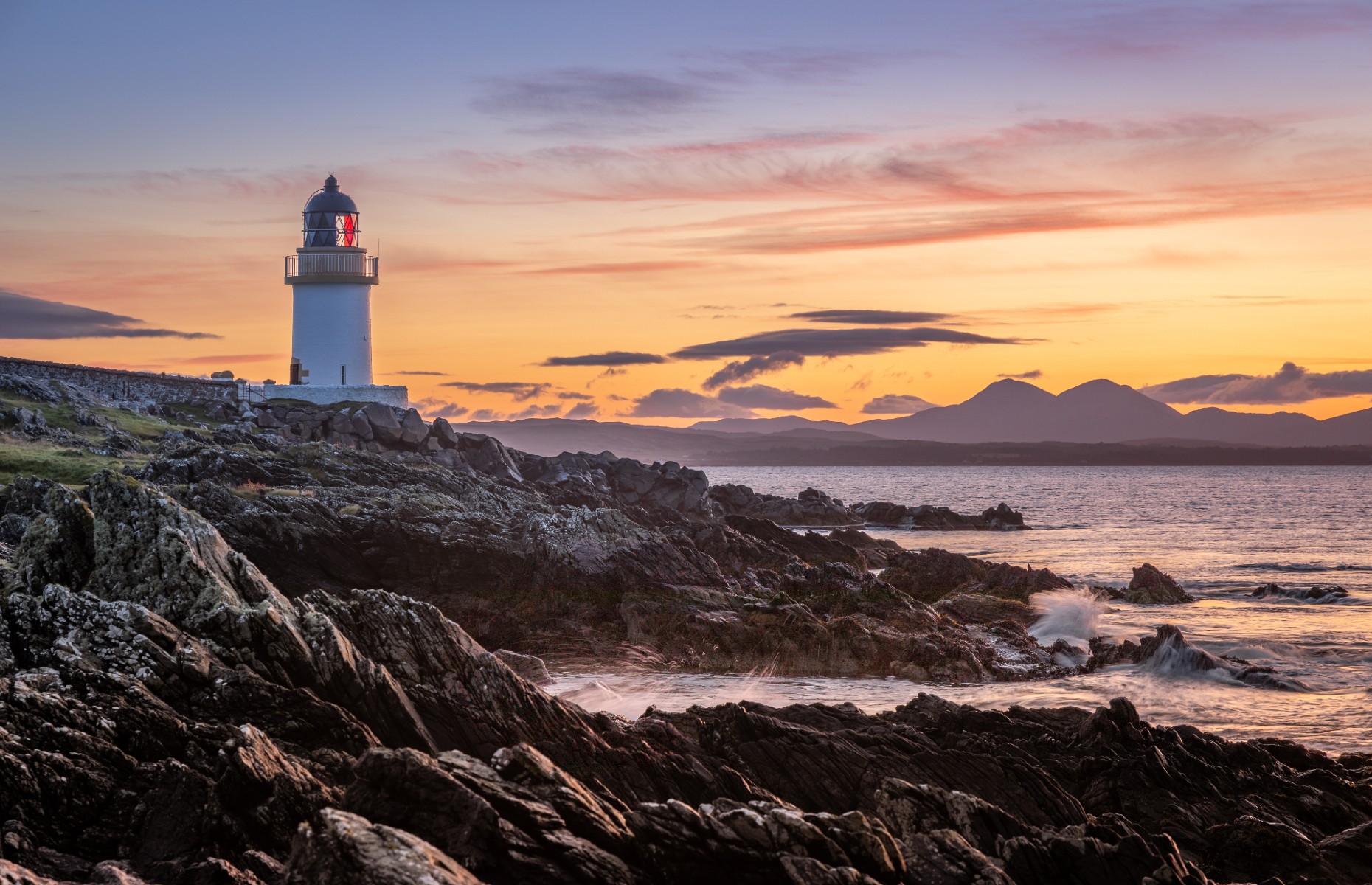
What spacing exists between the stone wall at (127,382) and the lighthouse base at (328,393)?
237cm

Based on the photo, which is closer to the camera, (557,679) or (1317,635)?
(557,679)

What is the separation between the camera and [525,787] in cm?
932

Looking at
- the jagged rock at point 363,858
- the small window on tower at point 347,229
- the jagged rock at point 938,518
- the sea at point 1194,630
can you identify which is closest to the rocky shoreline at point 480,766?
the jagged rock at point 363,858

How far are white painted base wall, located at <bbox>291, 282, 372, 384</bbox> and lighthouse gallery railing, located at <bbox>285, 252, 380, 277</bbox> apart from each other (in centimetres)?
80

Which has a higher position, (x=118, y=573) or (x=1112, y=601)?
(x=118, y=573)

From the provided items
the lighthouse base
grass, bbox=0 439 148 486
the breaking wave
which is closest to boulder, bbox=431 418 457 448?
the lighthouse base

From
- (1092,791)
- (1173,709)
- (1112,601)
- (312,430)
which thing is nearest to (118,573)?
(1092,791)

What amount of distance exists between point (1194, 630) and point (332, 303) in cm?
5690

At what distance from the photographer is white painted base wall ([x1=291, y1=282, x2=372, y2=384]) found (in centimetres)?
7238

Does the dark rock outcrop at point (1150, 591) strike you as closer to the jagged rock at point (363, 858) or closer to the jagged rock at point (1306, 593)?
the jagged rock at point (1306, 593)

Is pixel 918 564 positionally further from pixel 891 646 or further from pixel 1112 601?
pixel 891 646

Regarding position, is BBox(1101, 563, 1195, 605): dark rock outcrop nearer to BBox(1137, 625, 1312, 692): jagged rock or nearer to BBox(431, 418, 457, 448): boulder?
BBox(1137, 625, 1312, 692): jagged rock

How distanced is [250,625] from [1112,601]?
31471mm

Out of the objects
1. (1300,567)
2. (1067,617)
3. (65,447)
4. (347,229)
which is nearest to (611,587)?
(1067,617)
